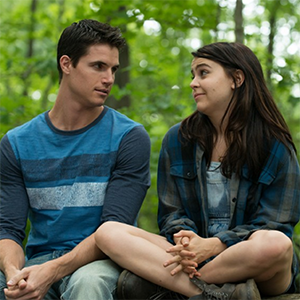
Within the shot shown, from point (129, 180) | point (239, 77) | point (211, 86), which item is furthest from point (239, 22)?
point (129, 180)

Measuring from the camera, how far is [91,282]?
2641 mm

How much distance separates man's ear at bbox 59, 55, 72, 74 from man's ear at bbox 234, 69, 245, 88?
1144mm

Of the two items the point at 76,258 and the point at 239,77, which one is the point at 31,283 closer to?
the point at 76,258

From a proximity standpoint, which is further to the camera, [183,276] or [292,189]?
[292,189]

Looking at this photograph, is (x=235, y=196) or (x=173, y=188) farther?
(x=173, y=188)

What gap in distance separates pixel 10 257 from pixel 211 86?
1.67m

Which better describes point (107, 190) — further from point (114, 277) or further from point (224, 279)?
point (224, 279)

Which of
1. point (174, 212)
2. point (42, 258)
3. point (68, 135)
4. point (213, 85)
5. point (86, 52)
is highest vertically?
point (86, 52)

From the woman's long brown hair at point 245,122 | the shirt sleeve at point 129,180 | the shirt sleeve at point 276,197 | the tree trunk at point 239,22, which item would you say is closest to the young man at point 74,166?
the shirt sleeve at point 129,180

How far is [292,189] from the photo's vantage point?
3.13m

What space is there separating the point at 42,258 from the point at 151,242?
73 cm

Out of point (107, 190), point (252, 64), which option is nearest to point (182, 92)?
point (252, 64)

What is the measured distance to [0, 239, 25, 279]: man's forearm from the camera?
9.60ft

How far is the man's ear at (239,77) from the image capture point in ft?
10.9
